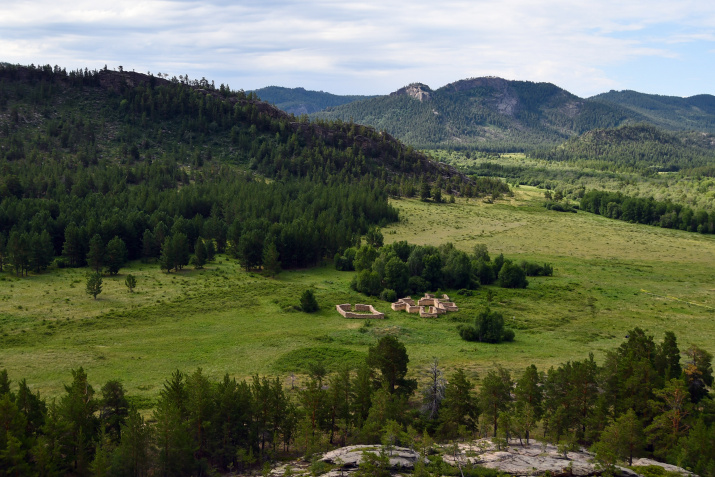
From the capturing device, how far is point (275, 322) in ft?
213

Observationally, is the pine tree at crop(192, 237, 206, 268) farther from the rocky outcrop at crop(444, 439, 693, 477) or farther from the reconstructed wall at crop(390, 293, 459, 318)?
the rocky outcrop at crop(444, 439, 693, 477)

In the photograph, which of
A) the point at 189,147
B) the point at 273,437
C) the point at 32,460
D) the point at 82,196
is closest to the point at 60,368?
the point at 32,460

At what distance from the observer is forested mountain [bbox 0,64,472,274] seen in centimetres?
9331

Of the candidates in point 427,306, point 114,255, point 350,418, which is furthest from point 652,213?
point 350,418

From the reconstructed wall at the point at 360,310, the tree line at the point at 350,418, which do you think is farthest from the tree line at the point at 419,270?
the tree line at the point at 350,418

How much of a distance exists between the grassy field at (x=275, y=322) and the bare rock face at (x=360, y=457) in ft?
61.3

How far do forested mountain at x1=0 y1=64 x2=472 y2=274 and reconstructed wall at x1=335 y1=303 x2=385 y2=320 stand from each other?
85.9 feet

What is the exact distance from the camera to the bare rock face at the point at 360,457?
2781 cm

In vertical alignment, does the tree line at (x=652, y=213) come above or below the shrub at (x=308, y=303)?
above

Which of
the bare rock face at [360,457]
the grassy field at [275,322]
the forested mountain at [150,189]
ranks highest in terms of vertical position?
the forested mountain at [150,189]

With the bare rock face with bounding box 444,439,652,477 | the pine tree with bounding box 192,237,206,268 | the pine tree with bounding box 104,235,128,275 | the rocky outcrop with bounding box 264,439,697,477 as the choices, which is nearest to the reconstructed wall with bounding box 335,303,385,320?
the pine tree with bounding box 192,237,206,268

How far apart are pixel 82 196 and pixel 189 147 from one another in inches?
2873

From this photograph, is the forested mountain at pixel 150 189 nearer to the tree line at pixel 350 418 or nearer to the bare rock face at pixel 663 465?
the tree line at pixel 350 418

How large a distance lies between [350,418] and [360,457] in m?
7.41
